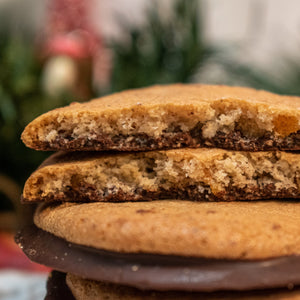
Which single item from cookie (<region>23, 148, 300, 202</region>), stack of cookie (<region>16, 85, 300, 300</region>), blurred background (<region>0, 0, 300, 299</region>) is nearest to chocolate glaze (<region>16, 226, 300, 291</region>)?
stack of cookie (<region>16, 85, 300, 300</region>)

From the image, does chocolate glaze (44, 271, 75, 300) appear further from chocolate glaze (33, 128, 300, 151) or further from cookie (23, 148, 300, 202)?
chocolate glaze (33, 128, 300, 151)

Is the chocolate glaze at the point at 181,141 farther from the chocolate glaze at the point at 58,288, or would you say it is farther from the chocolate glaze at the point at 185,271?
the chocolate glaze at the point at 58,288

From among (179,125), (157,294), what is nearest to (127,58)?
(179,125)

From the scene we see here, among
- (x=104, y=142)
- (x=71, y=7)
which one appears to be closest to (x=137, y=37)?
(x=71, y=7)

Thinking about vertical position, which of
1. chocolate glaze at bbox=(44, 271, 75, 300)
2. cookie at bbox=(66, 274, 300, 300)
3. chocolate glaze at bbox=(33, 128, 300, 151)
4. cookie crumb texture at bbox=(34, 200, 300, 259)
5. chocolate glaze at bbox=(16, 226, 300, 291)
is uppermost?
chocolate glaze at bbox=(33, 128, 300, 151)

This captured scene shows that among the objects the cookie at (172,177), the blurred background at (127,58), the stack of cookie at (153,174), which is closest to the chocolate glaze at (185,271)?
the stack of cookie at (153,174)

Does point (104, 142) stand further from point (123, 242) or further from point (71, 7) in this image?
point (71, 7)

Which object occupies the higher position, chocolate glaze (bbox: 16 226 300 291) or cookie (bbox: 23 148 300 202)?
cookie (bbox: 23 148 300 202)
